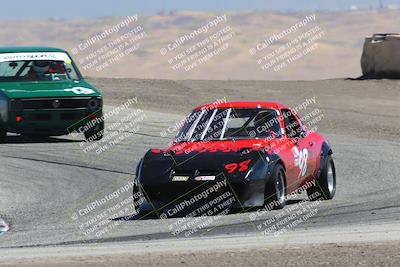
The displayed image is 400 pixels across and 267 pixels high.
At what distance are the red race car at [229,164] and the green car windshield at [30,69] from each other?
745 cm

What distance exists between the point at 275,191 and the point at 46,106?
8209 millimetres

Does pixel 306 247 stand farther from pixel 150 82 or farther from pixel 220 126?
pixel 150 82

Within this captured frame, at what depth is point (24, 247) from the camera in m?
10.7

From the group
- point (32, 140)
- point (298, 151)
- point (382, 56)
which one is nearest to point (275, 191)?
point (298, 151)

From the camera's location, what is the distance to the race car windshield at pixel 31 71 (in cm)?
2077

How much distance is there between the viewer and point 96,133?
20.5 meters

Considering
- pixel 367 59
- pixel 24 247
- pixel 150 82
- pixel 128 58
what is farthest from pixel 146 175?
pixel 128 58

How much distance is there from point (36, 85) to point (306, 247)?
463 inches

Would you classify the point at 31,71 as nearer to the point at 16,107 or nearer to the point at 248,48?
the point at 16,107

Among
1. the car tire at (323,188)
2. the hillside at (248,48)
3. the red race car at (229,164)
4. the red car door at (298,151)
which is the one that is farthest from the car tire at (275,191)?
the hillside at (248,48)

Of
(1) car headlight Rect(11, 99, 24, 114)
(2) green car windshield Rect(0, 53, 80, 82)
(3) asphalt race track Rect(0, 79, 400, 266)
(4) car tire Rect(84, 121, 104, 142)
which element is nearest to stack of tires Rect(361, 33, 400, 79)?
(3) asphalt race track Rect(0, 79, 400, 266)

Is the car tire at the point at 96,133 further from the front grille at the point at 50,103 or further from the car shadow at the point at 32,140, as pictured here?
the front grille at the point at 50,103

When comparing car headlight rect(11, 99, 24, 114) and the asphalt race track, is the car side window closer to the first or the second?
the asphalt race track

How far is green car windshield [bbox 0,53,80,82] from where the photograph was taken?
68.2ft
